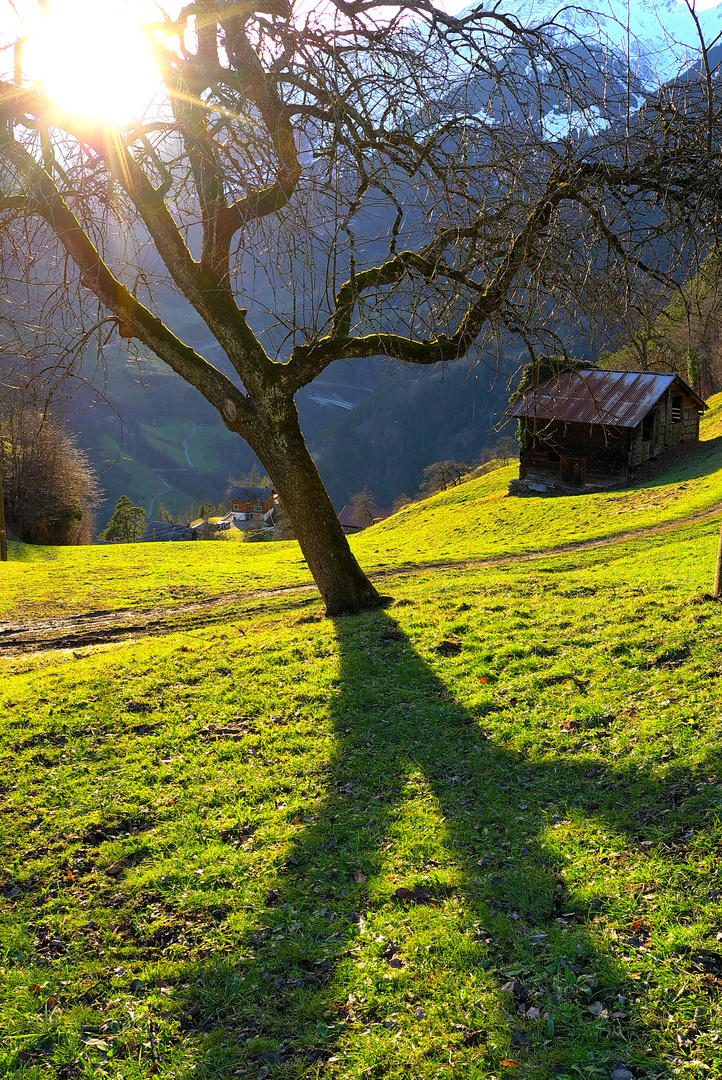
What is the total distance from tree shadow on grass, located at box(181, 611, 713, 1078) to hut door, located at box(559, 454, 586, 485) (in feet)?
107

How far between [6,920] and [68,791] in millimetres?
1792

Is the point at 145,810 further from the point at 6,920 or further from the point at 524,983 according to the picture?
the point at 524,983

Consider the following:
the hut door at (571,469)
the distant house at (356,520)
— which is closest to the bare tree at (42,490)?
the hut door at (571,469)

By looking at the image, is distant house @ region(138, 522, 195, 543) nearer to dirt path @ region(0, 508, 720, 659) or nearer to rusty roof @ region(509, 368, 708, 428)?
rusty roof @ region(509, 368, 708, 428)

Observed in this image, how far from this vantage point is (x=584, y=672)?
25.9 feet

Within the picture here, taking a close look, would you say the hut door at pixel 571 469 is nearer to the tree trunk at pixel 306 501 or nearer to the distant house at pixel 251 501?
the tree trunk at pixel 306 501

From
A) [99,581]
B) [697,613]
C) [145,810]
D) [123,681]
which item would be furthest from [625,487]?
[145,810]

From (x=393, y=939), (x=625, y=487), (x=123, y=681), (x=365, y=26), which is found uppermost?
(x=365, y=26)

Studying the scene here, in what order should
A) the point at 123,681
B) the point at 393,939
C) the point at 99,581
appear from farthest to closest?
the point at 99,581, the point at 123,681, the point at 393,939

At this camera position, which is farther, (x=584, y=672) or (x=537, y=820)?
(x=584, y=672)

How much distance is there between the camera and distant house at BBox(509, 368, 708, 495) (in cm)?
3391

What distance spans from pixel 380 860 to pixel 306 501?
6.65 m

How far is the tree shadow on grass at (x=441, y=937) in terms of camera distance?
143 inches

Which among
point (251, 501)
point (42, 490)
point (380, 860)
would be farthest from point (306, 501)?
point (251, 501)
